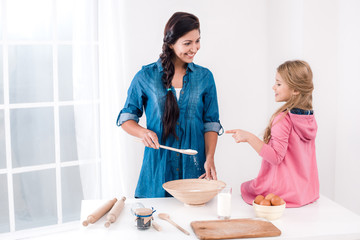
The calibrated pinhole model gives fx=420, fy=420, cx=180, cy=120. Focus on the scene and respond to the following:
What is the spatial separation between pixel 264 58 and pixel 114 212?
91.6 inches

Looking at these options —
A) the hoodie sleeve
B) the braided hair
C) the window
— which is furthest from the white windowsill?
the hoodie sleeve

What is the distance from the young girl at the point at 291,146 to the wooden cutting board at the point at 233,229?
0.29 m

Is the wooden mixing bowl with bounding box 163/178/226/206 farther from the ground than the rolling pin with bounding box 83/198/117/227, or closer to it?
farther from the ground

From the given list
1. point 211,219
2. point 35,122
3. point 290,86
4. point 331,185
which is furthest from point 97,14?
point 331,185

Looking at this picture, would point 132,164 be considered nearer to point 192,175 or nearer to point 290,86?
point 192,175

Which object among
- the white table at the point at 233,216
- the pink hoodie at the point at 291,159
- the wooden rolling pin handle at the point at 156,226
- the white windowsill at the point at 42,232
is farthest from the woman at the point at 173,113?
the white windowsill at the point at 42,232

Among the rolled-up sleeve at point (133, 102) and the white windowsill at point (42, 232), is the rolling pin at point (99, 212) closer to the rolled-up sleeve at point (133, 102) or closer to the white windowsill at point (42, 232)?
the rolled-up sleeve at point (133, 102)

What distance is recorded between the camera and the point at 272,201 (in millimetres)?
1815

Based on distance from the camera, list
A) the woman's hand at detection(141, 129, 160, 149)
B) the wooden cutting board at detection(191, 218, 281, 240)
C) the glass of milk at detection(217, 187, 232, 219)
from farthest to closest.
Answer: the woman's hand at detection(141, 129, 160, 149) < the glass of milk at detection(217, 187, 232, 219) < the wooden cutting board at detection(191, 218, 281, 240)

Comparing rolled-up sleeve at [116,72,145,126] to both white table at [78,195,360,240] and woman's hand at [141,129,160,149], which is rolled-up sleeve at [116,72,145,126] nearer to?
woman's hand at [141,129,160,149]

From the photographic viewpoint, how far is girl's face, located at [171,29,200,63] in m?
2.26

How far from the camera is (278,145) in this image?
1.96 metres

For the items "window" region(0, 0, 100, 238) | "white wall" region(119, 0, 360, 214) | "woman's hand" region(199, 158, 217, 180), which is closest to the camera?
"woman's hand" region(199, 158, 217, 180)

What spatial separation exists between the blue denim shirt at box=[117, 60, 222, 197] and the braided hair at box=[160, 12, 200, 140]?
1.3 inches
